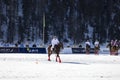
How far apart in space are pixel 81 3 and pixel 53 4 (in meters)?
6.92

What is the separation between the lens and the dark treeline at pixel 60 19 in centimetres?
7925

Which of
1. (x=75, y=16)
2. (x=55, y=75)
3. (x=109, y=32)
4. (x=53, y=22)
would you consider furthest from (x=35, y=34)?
(x=55, y=75)

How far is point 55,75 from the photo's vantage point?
1891 cm

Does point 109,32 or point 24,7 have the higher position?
point 24,7

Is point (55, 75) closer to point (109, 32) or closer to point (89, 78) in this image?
point (89, 78)

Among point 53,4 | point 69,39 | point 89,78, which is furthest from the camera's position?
point 53,4

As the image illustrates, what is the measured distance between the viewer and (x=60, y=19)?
3250 inches

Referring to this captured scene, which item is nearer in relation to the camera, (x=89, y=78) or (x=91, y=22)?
(x=89, y=78)

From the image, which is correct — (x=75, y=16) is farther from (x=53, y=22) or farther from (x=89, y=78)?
(x=89, y=78)

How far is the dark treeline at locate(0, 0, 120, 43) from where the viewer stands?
79.2m

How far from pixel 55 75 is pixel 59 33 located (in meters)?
60.7

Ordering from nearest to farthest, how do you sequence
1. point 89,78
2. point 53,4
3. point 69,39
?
1. point 89,78
2. point 69,39
3. point 53,4

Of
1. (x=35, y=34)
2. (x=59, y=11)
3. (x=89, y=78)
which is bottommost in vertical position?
(x=89, y=78)

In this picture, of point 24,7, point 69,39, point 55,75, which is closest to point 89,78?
point 55,75
